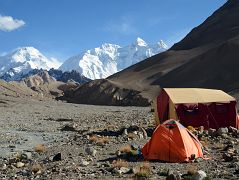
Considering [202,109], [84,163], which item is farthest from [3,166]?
[202,109]

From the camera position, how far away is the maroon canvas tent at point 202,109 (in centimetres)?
2645

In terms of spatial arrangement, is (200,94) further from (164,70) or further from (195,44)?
(195,44)

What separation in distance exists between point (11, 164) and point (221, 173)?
7.66 metres

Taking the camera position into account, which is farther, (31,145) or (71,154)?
(31,145)

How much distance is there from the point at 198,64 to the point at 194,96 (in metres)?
93.5

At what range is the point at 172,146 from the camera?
16.7 m

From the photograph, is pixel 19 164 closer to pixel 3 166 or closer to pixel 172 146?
pixel 3 166

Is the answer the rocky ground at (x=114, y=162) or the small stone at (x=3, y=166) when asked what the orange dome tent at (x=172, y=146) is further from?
the small stone at (x=3, y=166)

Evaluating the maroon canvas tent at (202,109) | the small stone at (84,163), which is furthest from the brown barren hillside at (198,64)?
the small stone at (84,163)

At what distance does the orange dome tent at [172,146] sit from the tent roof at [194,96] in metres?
9.04

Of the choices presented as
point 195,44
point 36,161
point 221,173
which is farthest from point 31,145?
point 195,44

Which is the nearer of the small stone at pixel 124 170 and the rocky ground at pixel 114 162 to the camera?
the rocky ground at pixel 114 162

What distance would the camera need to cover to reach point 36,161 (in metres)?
18.2

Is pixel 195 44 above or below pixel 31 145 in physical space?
above
